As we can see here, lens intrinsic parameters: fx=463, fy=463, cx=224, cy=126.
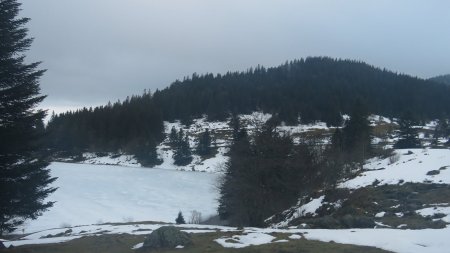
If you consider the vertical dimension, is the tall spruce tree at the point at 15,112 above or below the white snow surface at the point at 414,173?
above

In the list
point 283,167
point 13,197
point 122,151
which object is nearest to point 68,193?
point 283,167

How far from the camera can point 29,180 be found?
20.2 meters

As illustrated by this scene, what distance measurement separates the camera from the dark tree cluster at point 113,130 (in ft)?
437

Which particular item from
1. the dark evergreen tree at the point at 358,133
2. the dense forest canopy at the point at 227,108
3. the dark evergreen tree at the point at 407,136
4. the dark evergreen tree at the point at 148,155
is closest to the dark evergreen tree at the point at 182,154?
the dark evergreen tree at the point at 148,155

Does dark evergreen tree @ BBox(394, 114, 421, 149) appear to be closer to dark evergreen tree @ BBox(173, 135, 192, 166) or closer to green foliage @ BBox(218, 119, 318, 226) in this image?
green foliage @ BBox(218, 119, 318, 226)

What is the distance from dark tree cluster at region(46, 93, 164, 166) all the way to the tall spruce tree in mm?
104474

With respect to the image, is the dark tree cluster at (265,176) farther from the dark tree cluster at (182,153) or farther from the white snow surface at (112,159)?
the white snow surface at (112,159)

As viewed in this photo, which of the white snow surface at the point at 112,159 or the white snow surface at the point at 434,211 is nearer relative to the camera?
the white snow surface at the point at 434,211

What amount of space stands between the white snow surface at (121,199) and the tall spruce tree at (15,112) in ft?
66.0

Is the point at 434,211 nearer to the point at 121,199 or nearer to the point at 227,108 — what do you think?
the point at 121,199

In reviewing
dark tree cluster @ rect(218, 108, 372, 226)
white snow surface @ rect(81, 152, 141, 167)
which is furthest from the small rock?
white snow surface @ rect(81, 152, 141, 167)

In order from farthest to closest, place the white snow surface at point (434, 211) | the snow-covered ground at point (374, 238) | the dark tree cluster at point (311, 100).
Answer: the dark tree cluster at point (311, 100) → the white snow surface at point (434, 211) → the snow-covered ground at point (374, 238)

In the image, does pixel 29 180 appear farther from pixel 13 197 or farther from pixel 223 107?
pixel 223 107

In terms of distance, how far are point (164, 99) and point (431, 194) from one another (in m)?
165
